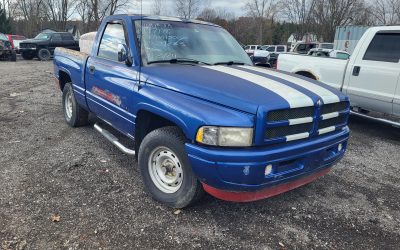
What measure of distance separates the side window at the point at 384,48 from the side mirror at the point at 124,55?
4561mm

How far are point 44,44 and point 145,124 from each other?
836 inches

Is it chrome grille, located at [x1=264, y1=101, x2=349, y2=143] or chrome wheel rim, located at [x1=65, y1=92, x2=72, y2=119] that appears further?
chrome wheel rim, located at [x1=65, y1=92, x2=72, y2=119]

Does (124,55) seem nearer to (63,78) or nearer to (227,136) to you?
(227,136)

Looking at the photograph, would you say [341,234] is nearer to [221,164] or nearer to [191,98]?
[221,164]

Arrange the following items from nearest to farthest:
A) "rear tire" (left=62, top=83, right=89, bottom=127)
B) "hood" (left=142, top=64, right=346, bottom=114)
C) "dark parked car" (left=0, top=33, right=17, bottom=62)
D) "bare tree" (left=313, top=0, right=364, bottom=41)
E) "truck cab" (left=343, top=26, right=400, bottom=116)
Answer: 1. "hood" (left=142, top=64, right=346, bottom=114)
2. "rear tire" (left=62, top=83, right=89, bottom=127)
3. "truck cab" (left=343, top=26, right=400, bottom=116)
4. "dark parked car" (left=0, top=33, right=17, bottom=62)
5. "bare tree" (left=313, top=0, right=364, bottom=41)

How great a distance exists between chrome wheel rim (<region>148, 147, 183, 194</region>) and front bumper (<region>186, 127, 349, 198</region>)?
42 centimetres

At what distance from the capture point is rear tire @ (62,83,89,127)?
230 inches

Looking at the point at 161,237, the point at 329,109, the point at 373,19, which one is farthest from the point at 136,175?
the point at 373,19

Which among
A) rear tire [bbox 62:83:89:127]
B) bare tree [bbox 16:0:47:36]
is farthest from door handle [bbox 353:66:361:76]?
bare tree [bbox 16:0:47:36]

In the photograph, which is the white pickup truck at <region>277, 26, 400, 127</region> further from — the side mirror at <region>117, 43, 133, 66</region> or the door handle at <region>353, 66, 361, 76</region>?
the side mirror at <region>117, 43, 133, 66</region>

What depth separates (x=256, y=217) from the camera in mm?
3436

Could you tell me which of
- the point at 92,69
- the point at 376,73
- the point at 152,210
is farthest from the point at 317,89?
the point at 376,73

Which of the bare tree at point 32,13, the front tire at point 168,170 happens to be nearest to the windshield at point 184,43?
the front tire at point 168,170

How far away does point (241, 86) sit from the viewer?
124 inches
